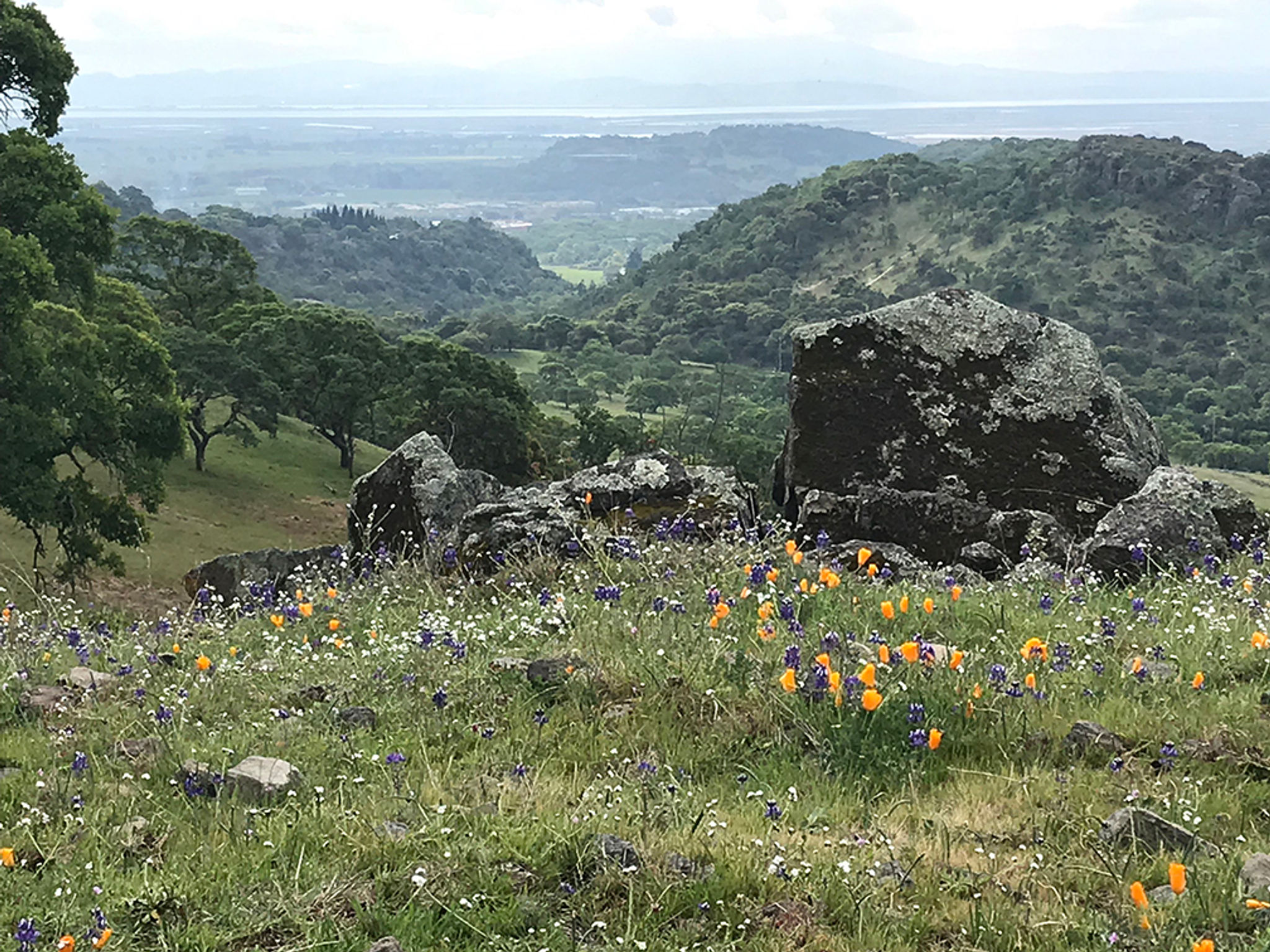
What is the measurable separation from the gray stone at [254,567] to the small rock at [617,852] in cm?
813

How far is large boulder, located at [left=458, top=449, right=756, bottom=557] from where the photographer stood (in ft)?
30.4

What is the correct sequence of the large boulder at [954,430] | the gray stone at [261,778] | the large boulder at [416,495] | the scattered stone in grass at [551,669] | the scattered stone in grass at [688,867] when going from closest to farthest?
the scattered stone in grass at [688,867]
the gray stone at [261,778]
the scattered stone in grass at [551,669]
the large boulder at [954,430]
the large boulder at [416,495]

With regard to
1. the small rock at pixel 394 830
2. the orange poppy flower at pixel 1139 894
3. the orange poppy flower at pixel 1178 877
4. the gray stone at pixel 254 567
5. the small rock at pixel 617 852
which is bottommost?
the gray stone at pixel 254 567

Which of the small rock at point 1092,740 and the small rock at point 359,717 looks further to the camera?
the small rock at point 359,717

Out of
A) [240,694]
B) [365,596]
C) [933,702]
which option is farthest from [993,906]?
[365,596]

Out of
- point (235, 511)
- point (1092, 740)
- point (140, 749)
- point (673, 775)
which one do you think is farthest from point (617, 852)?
point (235, 511)

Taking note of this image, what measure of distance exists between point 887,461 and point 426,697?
611cm

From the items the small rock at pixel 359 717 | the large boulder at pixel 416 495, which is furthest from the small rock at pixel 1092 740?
the large boulder at pixel 416 495

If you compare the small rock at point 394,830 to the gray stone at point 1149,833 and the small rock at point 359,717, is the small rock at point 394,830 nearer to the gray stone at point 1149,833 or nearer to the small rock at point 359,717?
the small rock at point 359,717

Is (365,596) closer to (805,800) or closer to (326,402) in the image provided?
(805,800)

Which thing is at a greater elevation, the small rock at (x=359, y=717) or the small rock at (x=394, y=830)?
the small rock at (x=394, y=830)

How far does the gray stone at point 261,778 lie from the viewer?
13.9 feet

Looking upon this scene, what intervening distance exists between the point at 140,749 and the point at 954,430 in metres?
7.68

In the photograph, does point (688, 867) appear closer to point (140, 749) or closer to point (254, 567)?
point (140, 749)
